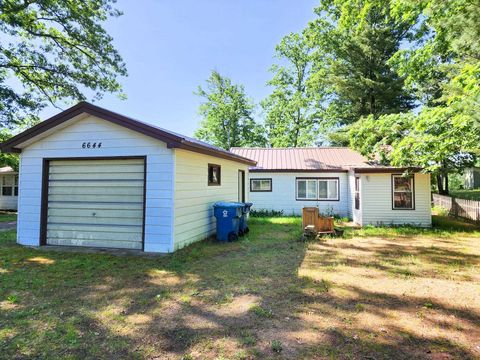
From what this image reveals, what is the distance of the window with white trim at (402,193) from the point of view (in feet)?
38.5

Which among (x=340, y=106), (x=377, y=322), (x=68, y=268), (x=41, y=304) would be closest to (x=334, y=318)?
(x=377, y=322)

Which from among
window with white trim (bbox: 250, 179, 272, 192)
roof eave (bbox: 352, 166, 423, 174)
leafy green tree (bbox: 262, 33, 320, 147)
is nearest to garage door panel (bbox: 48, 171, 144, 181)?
roof eave (bbox: 352, 166, 423, 174)

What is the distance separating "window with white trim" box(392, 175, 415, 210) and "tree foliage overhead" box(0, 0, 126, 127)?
15.9 metres

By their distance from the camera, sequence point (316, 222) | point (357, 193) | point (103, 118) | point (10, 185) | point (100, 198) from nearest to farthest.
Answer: point (103, 118) < point (100, 198) < point (316, 222) < point (357, 193) < point (10, 185)

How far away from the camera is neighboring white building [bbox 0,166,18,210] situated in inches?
733

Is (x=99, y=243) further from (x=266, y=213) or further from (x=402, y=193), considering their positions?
(x=402, y=193)

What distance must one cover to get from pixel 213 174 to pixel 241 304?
5.92m

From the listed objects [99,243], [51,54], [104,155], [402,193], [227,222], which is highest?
[51,54]

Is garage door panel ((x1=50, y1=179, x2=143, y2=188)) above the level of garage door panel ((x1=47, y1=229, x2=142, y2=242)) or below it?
above

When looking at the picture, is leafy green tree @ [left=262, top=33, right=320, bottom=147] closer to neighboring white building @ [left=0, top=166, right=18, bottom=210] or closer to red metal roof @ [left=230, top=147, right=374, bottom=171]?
red metal roof @ [left=230, top=147, right=374, bottom=171]

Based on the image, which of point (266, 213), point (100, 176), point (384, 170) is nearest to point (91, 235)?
point (100, 176)

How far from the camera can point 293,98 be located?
29.1 m

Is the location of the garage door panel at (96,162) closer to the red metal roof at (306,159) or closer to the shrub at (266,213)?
the red metal roof at (306,159)

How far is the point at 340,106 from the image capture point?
25156mm
